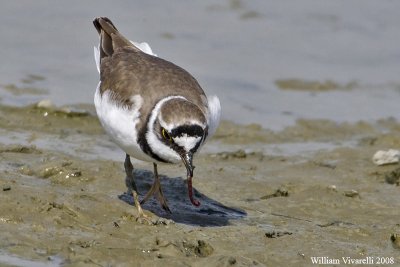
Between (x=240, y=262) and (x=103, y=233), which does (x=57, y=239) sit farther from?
(x=240, y=262)

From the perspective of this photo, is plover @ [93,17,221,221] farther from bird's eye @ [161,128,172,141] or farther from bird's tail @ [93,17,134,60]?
bird's tail @ [93,17,134,60]

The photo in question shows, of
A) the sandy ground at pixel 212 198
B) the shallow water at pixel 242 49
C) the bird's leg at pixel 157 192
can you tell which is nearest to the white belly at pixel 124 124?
the sandy ground at pixel 212 198

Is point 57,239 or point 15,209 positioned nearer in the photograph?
point 57,239

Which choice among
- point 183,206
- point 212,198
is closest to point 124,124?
point 183,206

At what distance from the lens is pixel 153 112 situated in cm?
795

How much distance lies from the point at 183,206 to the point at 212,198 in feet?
1.18

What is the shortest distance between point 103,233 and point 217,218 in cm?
142

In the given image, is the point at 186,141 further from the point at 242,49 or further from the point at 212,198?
the point at 242,49

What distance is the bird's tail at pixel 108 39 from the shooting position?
972 cm

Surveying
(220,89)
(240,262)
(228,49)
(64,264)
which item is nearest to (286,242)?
(240,262)

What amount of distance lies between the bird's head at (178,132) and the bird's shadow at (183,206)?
0.71 m

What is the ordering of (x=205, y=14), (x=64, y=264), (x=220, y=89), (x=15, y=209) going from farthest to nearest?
(x=205, y=14), (x=220, y=89), (x=15, y=209), (x=64, y=264)

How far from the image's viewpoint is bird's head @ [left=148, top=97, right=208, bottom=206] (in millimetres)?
7676

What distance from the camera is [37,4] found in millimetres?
14812
